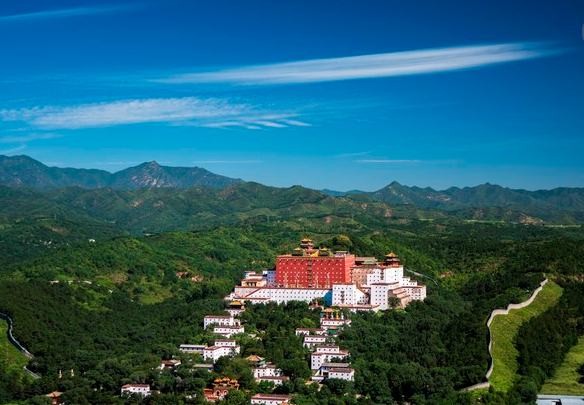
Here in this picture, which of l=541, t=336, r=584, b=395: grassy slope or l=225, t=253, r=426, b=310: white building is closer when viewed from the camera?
l=541, t=336, r=584, b=395: grassy slope

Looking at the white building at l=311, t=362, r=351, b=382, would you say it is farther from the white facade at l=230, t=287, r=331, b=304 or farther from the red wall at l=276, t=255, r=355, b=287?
the red wall at l=276, t=255, r=355, b=287

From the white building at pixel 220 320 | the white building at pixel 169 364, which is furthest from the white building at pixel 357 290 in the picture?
the white building at pixel 169 364

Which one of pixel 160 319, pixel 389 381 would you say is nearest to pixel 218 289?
pixel 160 319

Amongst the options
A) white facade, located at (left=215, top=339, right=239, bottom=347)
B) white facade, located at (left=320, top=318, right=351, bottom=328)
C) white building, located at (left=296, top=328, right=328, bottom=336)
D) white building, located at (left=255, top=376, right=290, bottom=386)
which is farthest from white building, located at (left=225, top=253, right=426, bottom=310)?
white building, located at (left=255, top=376, right=290, bottom=386)

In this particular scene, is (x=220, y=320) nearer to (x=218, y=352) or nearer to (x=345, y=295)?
(x=218, y=352)

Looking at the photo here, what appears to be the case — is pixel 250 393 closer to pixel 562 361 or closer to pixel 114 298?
pixel 562 361
